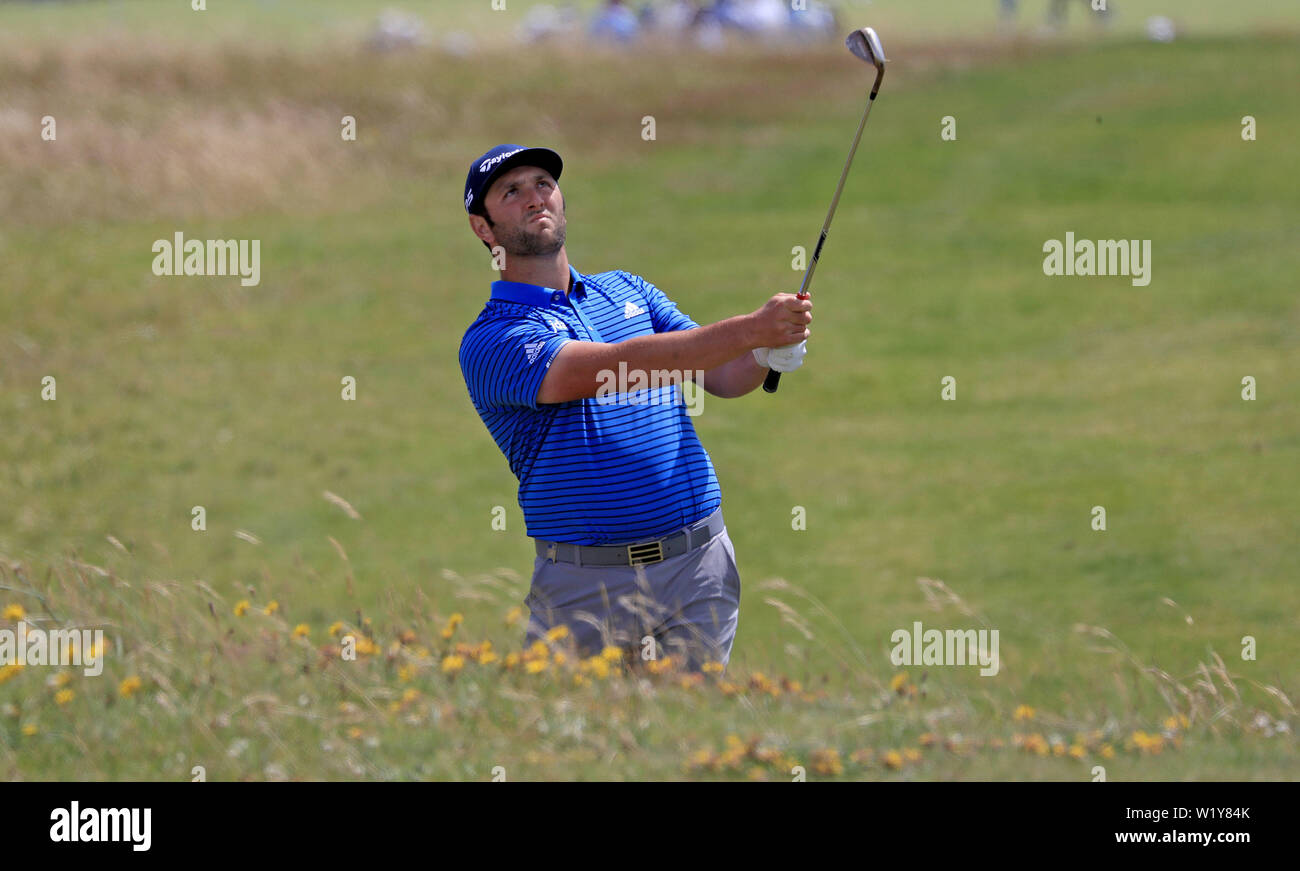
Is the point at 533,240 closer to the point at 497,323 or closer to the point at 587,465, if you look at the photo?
the point at 497,323

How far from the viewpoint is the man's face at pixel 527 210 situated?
5832mm

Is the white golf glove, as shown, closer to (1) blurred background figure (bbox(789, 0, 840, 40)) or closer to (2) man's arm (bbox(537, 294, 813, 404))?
(2) man's arm (bbox(537, 294, 813, 404))

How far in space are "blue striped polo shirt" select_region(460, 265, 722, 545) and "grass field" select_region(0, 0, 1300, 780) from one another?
1.73 feet

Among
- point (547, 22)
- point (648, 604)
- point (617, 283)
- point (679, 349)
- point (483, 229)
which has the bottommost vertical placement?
point (648, 604)

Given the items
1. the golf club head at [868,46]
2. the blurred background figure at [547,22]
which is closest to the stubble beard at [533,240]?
the golf club head at [868,46]

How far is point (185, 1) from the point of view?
84688 mm

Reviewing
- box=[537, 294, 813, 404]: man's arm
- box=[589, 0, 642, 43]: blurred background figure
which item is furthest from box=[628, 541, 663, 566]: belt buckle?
box=[589, 0, 642, 43]: blurred background figure

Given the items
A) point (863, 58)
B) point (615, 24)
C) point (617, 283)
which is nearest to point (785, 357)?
point (617, 283)

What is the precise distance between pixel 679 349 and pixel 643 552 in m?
0.92

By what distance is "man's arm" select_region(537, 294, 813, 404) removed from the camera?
5234 millimetres

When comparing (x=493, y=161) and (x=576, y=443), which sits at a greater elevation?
(x=493, y=161)

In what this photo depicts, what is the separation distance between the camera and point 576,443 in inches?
229
